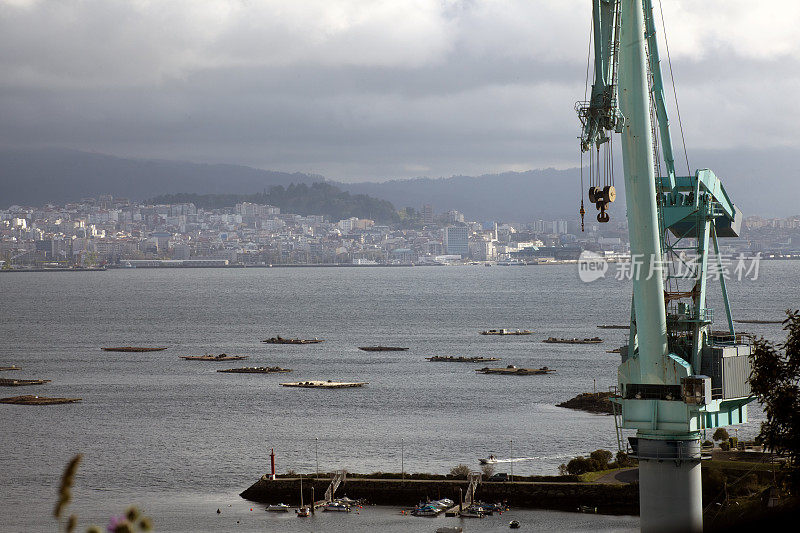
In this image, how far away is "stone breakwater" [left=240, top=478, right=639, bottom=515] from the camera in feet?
135

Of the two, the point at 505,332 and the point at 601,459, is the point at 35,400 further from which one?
the point at 505,332

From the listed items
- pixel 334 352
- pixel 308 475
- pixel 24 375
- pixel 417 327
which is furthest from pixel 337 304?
pixel 308 475

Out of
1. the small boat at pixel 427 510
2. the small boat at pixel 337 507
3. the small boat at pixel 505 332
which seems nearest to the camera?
the small boat at pixel 427 510

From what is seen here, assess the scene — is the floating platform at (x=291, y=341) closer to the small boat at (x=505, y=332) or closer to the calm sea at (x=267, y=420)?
the calm sea at (x=267, y=420)

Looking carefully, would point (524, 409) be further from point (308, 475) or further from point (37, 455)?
point (37, 455)

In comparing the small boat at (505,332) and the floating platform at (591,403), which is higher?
the small boat at (505,332)

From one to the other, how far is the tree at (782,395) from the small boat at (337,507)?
27.6m

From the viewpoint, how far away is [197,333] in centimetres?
13025

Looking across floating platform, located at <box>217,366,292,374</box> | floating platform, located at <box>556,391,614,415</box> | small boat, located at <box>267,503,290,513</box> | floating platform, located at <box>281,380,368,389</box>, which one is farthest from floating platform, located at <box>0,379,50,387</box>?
small boat, located at <box>267,503,290,513</box>

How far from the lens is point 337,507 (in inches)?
1666

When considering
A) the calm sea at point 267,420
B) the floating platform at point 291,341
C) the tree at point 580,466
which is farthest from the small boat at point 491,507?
the floating platform at point 291,341

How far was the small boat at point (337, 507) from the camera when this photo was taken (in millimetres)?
42125

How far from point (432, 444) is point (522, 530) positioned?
55.8 feet

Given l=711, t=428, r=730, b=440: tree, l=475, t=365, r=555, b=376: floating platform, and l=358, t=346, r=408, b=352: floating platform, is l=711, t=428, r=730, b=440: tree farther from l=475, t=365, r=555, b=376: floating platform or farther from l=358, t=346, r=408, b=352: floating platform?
l=358, t=346, r=408, b=352: floating platform
